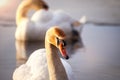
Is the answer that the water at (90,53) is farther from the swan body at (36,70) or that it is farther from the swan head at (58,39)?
the swan head at (58,39)

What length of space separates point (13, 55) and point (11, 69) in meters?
1.31

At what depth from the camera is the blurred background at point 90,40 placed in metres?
8.91

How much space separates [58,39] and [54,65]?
0.40 m

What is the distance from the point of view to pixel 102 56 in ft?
33.7

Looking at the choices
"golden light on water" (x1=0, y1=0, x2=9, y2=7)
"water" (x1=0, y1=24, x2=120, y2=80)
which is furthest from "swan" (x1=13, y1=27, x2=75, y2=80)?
"golden light on water" (x1=0, y1=0, x2=9, y2=7)

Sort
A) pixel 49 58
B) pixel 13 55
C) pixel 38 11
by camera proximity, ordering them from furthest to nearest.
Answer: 1. pixel 38 11
2. pixel 13 55
3. pixel 49 58

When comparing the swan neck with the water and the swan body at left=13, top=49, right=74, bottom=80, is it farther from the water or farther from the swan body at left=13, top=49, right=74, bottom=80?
the water

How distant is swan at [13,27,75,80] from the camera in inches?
245

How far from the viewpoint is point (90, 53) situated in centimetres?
1052

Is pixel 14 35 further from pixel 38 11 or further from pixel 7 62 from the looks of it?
pixel 7 62

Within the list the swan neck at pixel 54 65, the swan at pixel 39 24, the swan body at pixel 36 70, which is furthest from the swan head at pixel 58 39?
the swan at pixel 39 24

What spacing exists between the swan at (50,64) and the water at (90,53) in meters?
0.89

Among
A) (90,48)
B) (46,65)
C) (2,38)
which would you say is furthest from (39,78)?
(2,38)

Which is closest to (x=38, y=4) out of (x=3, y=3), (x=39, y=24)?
(x=39, y=24)
